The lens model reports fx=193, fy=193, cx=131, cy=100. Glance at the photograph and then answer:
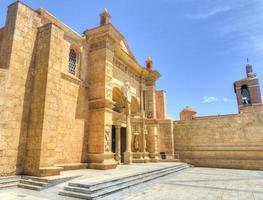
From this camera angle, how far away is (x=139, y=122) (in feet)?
59.1

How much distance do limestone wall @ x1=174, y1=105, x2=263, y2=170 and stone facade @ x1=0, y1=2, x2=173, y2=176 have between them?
5154 millimetres

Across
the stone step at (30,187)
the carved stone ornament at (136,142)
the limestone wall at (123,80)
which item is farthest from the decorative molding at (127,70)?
the stone step at (30,187)

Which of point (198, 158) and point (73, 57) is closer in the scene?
point (73, 57)

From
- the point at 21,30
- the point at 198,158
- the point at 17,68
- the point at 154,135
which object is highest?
the point at 21,30

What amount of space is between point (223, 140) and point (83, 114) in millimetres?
12339

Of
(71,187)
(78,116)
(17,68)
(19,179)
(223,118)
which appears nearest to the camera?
(71,187)

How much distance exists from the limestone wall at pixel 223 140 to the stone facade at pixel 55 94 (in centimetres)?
515

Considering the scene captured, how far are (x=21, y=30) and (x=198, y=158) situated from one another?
16.5 meters

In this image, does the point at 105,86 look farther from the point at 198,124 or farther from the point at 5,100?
the point at 198,124

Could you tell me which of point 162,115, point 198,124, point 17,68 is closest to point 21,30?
point 17,68

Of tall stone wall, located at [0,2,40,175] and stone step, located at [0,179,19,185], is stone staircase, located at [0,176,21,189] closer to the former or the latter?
stone step, located at [0,179,19,185]

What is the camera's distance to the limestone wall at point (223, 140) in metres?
15.7

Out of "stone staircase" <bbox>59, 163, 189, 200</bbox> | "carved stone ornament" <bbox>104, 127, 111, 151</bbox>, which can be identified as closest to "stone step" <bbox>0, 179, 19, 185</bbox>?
"stone staircase" <bbox>59, 163, 189, 200</bbox>

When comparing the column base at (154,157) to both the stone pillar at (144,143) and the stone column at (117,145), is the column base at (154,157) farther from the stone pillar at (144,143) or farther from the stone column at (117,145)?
the stone column at (117,145)
